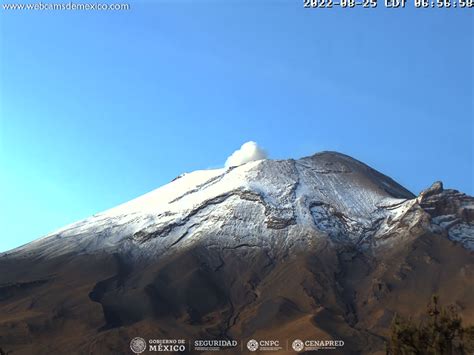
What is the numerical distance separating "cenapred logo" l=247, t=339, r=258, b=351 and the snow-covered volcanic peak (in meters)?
42.5

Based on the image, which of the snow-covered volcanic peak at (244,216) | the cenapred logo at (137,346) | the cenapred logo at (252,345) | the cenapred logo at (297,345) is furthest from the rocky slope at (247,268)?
the cenapred logo at (297,345)

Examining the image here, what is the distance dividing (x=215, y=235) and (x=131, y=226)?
25009 mm

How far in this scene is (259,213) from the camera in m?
176

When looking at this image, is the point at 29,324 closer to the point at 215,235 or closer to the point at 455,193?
Answer: the point at 215,235

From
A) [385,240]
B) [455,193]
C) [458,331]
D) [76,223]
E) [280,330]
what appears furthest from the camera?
[76,223]

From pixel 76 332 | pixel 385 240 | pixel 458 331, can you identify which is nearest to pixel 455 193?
pixel 385 240

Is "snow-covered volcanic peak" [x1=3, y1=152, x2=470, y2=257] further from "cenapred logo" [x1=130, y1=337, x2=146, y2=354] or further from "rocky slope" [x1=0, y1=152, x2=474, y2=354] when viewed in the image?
"cenapred logo" [x1=130, y1=337, x2=146, y2=354]

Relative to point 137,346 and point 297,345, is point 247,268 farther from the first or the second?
point 297,345

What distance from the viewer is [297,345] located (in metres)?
115

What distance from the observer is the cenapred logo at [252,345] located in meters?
119

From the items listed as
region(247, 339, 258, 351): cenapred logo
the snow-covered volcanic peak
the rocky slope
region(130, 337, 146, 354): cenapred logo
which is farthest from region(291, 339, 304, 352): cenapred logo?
the snow-covered volcanic peak

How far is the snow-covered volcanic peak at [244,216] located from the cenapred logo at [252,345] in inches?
1673

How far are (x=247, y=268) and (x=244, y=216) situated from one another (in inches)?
861

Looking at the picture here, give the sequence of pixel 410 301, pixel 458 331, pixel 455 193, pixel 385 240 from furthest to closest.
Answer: pixel 455 193 < pixel 385 240 < pixel 410 301 < pixel 458 331
